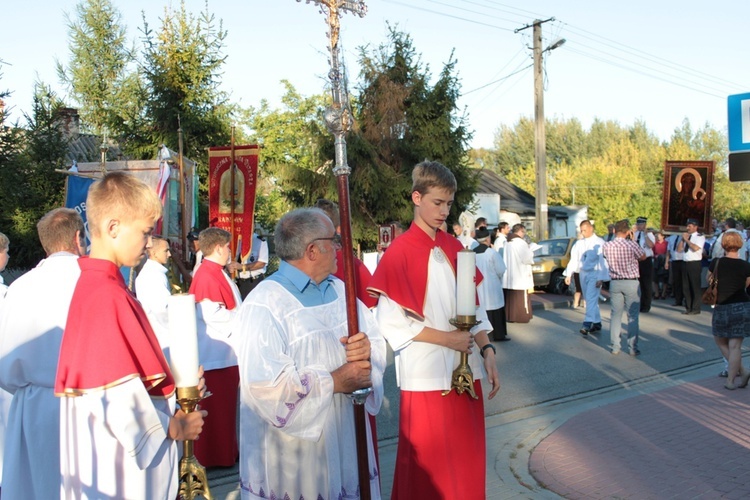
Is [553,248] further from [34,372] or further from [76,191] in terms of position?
[34,372]

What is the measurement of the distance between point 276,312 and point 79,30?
39.1 metres

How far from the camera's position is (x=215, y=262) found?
20.7 ft

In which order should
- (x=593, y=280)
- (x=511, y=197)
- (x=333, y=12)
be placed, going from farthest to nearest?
(x=511, y=197) < (x=593, y=280) < (x=333, y=12)

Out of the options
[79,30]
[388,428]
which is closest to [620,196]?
[79,30]

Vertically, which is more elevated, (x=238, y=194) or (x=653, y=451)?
(x=238, y=194)

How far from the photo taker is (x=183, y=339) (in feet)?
8.21

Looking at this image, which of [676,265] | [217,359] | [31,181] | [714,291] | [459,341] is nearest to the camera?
[459,341]

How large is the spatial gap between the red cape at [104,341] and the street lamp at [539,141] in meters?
21.5

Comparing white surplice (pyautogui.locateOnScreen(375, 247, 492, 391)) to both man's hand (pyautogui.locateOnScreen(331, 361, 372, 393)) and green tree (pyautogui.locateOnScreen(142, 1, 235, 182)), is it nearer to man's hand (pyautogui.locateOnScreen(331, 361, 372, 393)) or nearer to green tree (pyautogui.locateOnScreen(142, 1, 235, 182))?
man's hand (pyautogui.locateOnScreen(331, 361, 372, 393))

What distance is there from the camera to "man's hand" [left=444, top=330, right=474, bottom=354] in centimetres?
385

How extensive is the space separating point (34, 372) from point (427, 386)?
1.96 metres

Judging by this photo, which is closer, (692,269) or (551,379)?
(551,379)

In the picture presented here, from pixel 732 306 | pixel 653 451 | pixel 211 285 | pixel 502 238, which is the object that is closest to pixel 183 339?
pixel 211 285

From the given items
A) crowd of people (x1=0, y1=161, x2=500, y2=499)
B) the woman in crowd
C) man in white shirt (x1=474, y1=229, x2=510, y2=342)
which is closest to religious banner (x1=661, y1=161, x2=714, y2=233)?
man in white shirt (x1=474, y1=229, x2=510, y2=342)
